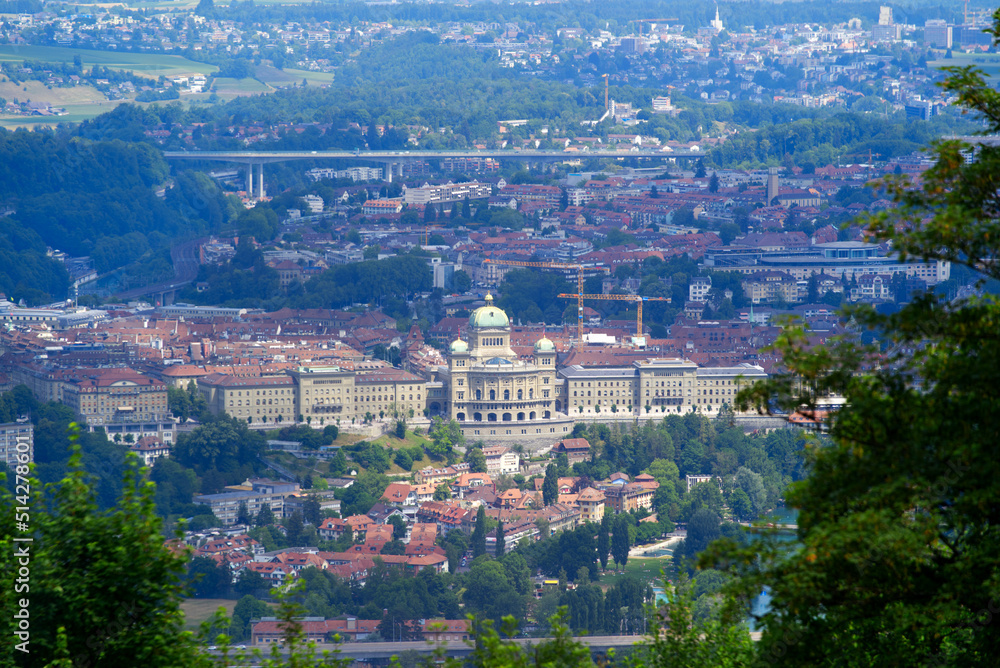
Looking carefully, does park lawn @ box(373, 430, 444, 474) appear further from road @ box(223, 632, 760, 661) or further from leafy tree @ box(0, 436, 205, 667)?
leafy tree @ box(0, 436, 205, 667)

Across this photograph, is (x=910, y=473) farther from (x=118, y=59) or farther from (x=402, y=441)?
(x=118, y=59)

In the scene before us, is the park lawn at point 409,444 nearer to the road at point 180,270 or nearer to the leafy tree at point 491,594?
the leafy tree at point 491,594

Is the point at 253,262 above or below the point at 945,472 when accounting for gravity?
below

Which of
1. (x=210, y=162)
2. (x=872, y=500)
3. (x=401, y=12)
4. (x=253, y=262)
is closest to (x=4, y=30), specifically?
(x=210, y=162)

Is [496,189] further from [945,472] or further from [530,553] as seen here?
[945,472]

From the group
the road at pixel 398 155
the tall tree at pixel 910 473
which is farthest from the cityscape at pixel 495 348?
the road at pixel 398 155

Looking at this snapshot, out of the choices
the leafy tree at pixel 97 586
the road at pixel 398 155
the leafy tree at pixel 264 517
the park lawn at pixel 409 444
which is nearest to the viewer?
the leafy tree at pixel 97 586
